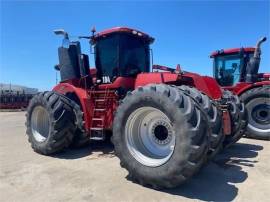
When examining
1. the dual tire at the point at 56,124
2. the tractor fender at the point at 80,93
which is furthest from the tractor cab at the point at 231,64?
the dual tire at the point at 56,124

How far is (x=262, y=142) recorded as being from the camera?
7754 mm

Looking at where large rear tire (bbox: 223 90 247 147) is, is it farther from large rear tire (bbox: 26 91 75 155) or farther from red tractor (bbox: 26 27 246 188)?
large rear tire (bbox: 26 91 75 155)

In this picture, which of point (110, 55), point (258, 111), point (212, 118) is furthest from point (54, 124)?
point (258, 111)

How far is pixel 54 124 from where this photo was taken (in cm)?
590

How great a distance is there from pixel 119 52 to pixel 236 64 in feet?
18.5

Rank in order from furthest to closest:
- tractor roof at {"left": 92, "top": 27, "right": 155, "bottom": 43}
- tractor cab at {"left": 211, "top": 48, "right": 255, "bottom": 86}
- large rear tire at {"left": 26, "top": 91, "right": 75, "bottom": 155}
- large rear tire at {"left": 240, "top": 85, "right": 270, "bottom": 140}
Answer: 1. tractor cab at {"left": 211, "top": 48, "right": 255, "bottom": 86}
2. large rear tire at {"left": 240, "top": 85, "right": 270, "bottom": 140}
3. tractor roof at {"left": 92, "top": 27, "right": 155, "bottom": 43}
4. large rear tire at {"left": 26, "top": 91, "right": 75, "bottom": 155}

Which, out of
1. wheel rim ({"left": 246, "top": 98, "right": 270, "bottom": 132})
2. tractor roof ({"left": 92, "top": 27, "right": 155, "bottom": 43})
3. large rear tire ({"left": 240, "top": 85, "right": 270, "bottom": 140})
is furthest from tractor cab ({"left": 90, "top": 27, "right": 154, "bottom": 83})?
wheel rim ({"left": 246, "top": 98, "right": 270, "bottom": 132})

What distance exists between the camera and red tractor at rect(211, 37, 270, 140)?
8508mm

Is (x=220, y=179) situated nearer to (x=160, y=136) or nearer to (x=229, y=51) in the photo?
(x=160, y=136)

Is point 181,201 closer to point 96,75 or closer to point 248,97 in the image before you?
point 96,75

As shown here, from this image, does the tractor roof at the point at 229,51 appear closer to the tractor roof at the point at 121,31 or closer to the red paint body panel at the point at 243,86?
the red paint body panel at the point at 243,86

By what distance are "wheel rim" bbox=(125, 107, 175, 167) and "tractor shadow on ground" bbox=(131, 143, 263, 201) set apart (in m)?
0.61

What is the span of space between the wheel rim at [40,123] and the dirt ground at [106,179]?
1.91 ft

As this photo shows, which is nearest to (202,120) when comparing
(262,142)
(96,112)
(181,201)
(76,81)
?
(181,201)
